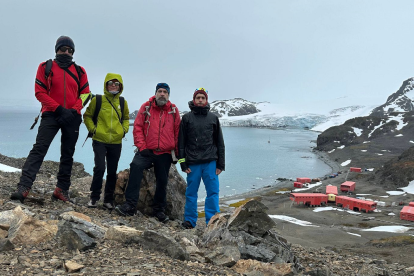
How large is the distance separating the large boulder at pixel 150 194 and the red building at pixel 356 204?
28.9 metres

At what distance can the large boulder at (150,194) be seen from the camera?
739 cm

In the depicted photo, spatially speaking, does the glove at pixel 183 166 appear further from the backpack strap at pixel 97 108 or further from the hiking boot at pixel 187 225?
the backpack strap at pixel 97 108

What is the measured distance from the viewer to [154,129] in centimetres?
616

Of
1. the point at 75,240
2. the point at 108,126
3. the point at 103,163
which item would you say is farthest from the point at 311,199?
the point at 75,240

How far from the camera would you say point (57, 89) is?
220 inches

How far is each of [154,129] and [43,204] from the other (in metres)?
2.40

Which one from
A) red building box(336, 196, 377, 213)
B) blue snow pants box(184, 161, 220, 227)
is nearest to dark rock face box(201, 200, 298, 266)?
blue snow pants box(184, 161, 220, 227)

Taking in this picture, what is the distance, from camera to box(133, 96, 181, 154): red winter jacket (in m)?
6.14

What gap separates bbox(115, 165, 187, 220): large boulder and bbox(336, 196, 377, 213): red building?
94.7 feet

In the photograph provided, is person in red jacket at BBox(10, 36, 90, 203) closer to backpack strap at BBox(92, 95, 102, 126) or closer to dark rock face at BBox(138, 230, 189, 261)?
backpack strap at BBox(92, 95, 102, 126)

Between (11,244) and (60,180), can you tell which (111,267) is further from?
(60,180)

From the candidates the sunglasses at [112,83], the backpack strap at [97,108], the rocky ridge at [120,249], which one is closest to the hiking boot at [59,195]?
the rocky ridge at [120,249]

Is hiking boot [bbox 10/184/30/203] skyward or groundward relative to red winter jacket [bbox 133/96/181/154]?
groundward

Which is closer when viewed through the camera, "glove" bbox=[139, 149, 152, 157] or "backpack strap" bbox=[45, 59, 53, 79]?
"backpack strap" bbox=[45, 59, 53, 79]
